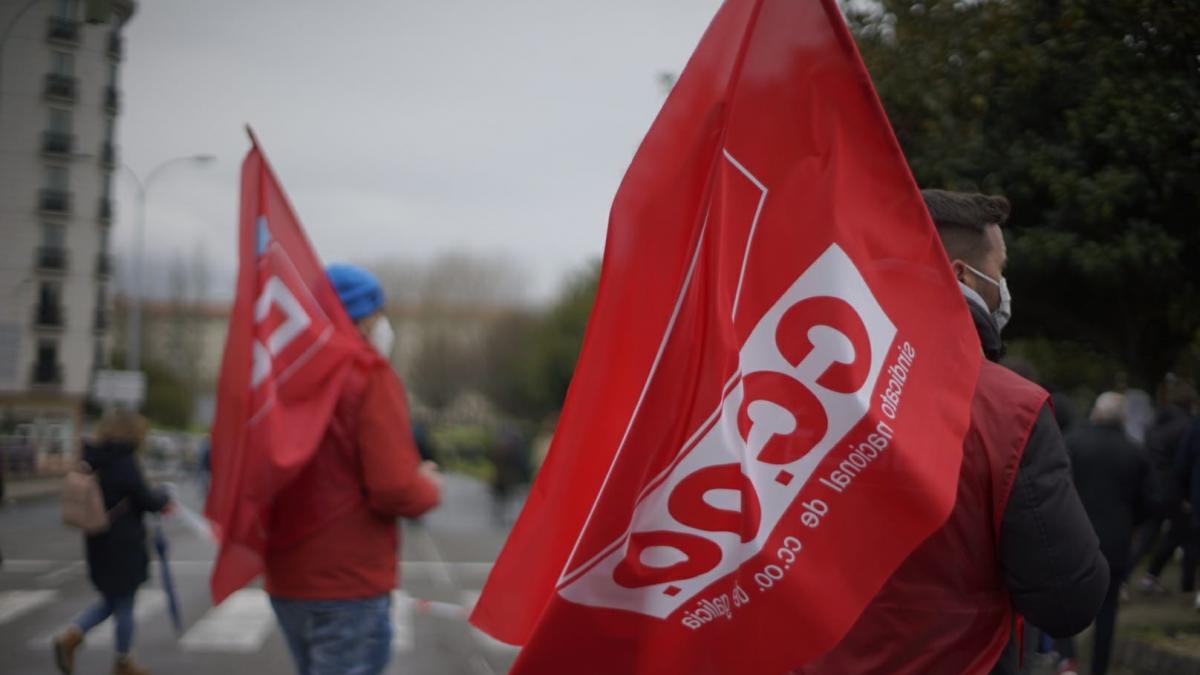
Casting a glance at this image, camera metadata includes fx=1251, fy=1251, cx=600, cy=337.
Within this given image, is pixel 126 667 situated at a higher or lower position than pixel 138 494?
lower

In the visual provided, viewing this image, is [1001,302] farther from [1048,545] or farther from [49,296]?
[49,296]

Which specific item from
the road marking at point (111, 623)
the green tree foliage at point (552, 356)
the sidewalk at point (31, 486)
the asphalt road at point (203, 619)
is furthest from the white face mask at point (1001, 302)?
the green tree foliage at point (552, 356)

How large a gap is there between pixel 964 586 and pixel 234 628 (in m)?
8.73

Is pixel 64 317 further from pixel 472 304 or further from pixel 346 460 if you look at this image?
pixel 472 304

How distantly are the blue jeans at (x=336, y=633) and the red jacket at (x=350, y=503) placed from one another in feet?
0.13

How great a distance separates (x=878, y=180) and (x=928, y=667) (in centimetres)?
86

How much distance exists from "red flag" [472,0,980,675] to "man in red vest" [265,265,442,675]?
1.89 meters

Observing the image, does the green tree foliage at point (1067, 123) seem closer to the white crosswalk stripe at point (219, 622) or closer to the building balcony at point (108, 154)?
the white crosswalk stripe at point (219, 622)

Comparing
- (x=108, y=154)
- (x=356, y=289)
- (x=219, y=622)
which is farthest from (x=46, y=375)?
(x=356, y=289)

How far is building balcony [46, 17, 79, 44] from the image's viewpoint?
891cm

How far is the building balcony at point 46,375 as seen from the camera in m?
11.3

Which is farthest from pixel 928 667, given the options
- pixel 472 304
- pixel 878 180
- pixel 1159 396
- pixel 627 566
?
pixel 472 304

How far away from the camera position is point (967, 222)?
239cm

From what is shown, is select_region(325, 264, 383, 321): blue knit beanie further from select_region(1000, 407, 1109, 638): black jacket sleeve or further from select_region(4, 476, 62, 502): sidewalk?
select_region(4, 476, 62, 502): sidewalk
